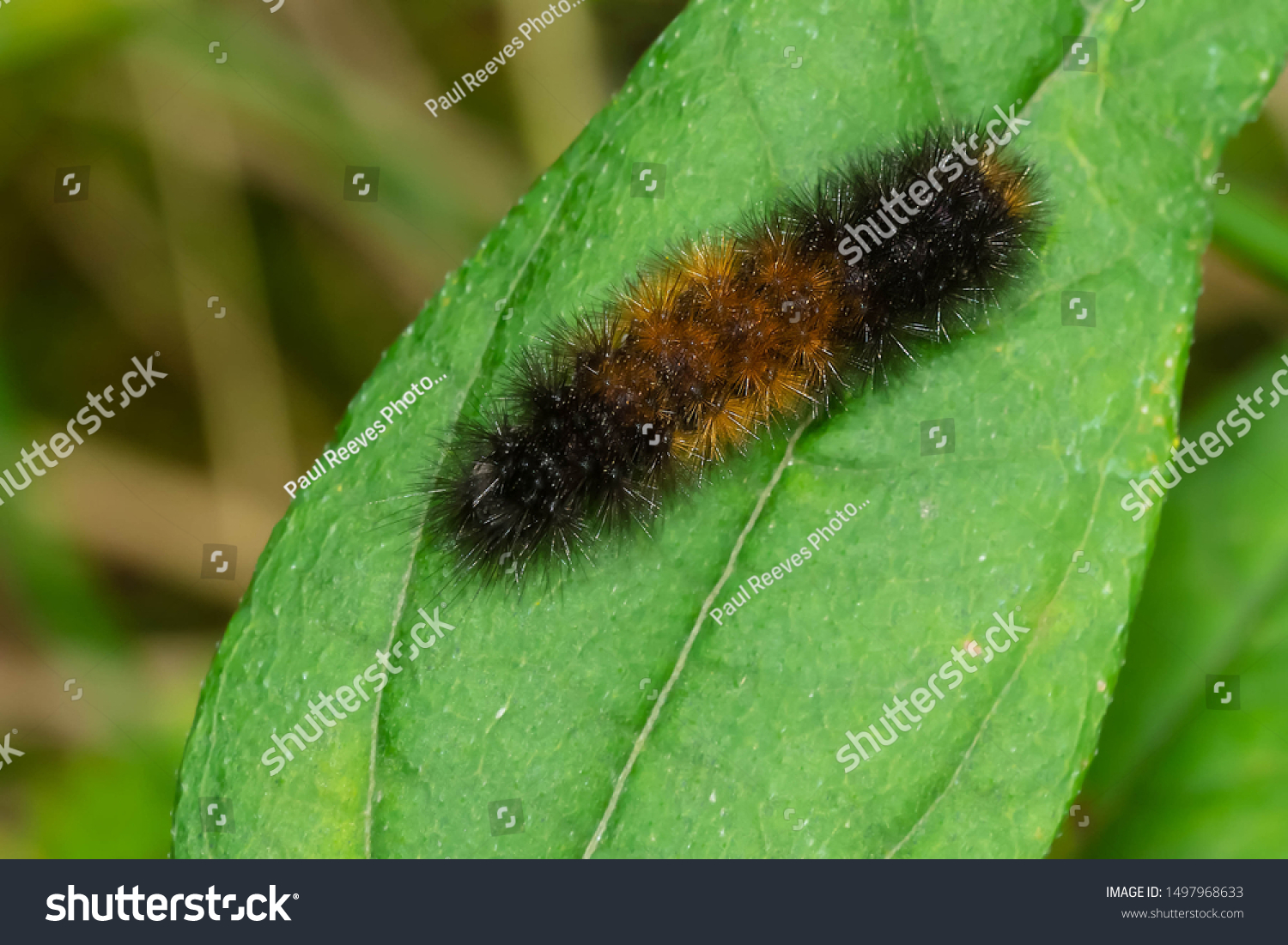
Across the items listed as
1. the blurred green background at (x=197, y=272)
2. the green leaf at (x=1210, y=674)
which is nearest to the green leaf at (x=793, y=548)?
the green leaf at (x=1210, y=674)

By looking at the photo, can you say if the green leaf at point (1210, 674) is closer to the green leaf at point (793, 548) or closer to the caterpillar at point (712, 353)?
the green leaf at point (793, 548)

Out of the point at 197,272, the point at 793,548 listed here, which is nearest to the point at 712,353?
the point at 793,548

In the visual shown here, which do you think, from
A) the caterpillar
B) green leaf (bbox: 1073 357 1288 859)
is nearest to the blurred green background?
green leaf (bbox: 1073 357 1288 859)

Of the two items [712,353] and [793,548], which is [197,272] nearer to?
[712,353]
